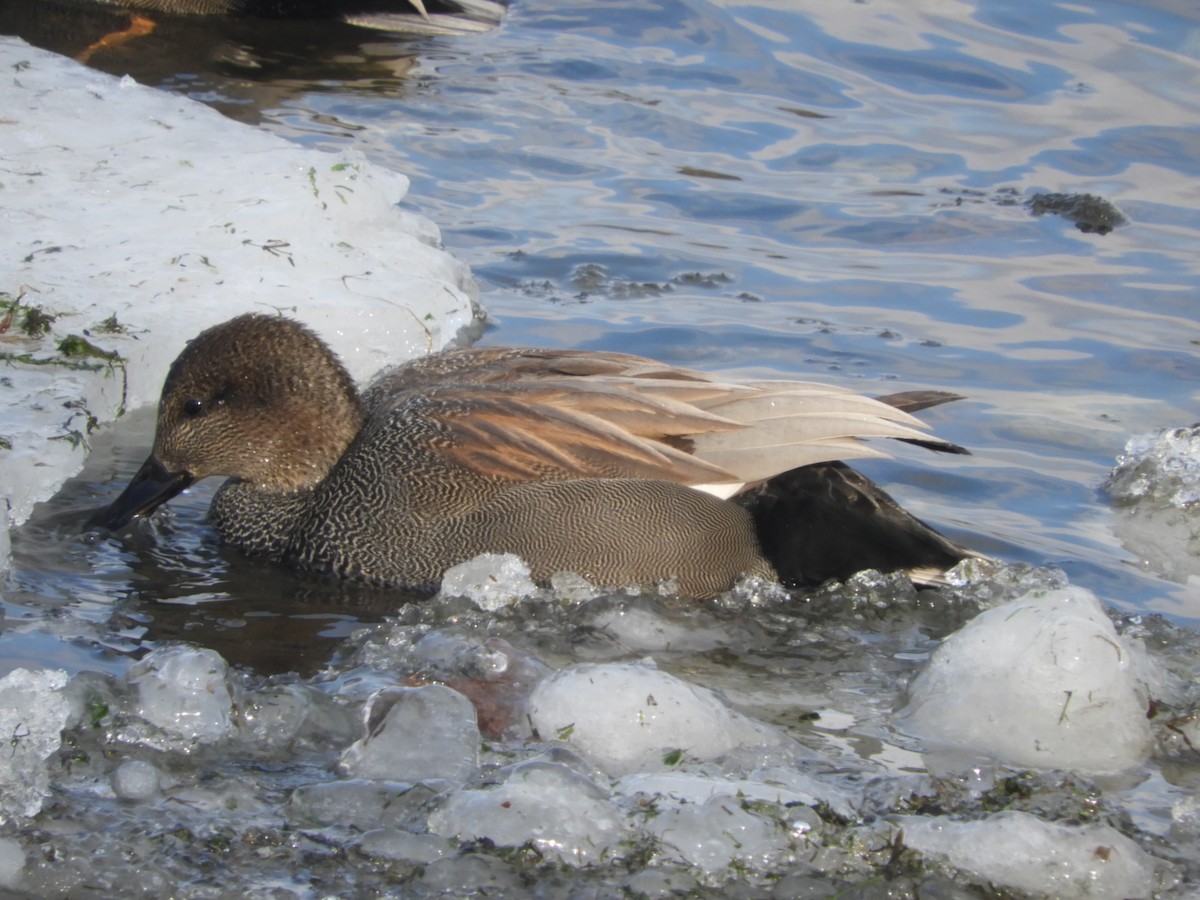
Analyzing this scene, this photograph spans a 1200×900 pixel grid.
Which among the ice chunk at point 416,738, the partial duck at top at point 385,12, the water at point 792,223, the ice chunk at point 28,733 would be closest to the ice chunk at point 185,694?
the ice chunk at point 28,733

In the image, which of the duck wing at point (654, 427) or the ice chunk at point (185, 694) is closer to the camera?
the ice chunk at point (185, 694)

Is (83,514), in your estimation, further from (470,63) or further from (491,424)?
(470,63)

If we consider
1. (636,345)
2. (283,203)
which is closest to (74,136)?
(283,203)

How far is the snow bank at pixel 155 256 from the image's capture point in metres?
5.34

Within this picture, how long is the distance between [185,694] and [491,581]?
1.09 m

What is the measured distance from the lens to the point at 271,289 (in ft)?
20.1

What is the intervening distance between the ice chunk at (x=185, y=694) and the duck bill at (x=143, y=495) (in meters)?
1.18

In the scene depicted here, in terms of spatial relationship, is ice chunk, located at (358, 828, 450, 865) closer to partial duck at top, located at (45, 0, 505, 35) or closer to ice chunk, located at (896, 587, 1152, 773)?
ice chunk, located at (896, 587, 1152, 773)

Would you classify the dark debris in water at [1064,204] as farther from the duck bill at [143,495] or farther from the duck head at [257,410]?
the duck bill at [143,495]

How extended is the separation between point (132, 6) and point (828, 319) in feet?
17.0

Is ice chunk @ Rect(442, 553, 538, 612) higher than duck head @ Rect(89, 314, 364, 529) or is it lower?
lower

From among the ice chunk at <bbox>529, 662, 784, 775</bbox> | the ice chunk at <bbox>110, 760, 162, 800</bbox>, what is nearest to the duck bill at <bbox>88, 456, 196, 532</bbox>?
the ice chunk at <bbox>110, 760, 162, 800</bbox>

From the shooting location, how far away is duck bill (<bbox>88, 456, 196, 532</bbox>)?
4.82 meters

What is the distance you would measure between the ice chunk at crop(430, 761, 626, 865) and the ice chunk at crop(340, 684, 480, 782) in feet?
0.53
